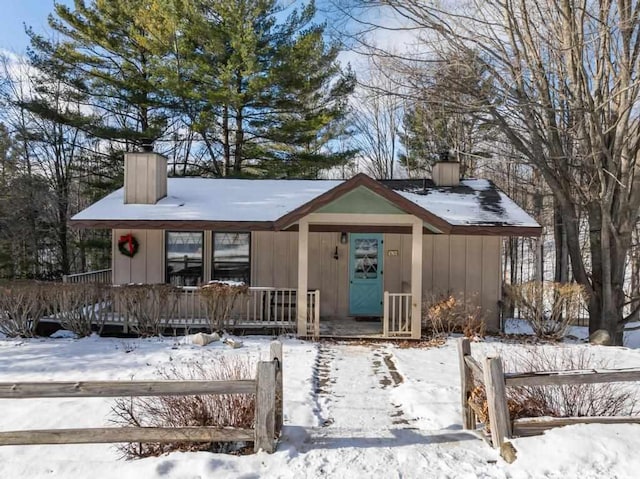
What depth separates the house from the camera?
29.4 ft

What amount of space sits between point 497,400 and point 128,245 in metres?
8.61

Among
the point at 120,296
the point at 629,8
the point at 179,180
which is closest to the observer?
the point at 629,8

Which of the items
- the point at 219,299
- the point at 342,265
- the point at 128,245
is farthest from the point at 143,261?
the point at 342,265

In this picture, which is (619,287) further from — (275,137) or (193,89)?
(193,89)

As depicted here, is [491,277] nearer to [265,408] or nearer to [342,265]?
[342,265]

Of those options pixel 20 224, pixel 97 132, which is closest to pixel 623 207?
pixel 97 132

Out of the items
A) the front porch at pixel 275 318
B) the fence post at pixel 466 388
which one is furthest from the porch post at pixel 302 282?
the fence post at pixel 466 388

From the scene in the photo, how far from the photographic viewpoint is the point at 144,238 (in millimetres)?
Result: 9680

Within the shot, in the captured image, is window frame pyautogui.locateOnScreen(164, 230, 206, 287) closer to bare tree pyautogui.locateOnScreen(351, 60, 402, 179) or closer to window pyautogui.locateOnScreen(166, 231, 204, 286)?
window pyautogui.locateOnScreen(166, 231, 204, 286)

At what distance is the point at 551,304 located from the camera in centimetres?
877

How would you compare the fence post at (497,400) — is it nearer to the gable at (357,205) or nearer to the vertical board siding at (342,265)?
the gable at (357,205)

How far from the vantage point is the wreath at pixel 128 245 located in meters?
9.55

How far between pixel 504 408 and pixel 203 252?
7791mm

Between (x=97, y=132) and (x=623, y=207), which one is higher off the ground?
(x=97, y=132)
